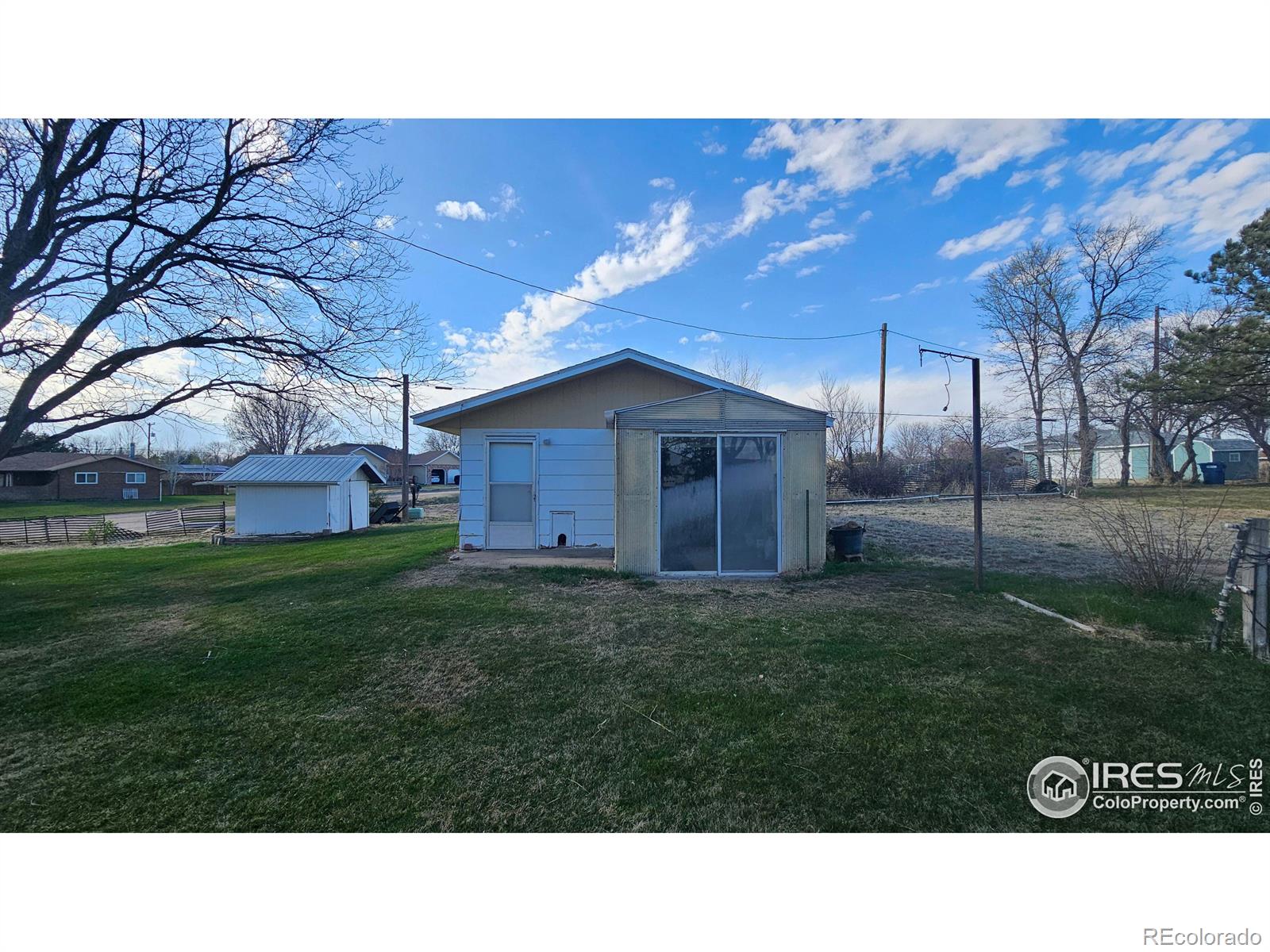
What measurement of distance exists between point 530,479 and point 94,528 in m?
18.5

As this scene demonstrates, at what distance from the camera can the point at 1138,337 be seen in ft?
73.4

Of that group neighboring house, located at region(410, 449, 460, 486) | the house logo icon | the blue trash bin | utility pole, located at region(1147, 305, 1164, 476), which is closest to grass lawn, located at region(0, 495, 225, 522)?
neighboring house, located at region(410, 449, 460, 486)

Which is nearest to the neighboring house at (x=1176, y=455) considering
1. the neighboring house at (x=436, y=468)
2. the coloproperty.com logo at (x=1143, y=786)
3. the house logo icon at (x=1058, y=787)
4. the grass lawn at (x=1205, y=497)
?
the grass lawn at (x=1205, y=497)

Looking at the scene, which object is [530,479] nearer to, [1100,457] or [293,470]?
[293,470]

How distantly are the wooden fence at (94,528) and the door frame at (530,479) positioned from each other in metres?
12.1

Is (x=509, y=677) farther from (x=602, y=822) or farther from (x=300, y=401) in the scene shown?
(x=300, y=401)

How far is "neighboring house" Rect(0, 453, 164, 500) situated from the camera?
110 ft

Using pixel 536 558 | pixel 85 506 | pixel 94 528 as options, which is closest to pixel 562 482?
pixel 536 558

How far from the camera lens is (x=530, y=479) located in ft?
28.4

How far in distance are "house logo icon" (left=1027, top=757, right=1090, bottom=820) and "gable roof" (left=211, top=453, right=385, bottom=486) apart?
1705 centimetres

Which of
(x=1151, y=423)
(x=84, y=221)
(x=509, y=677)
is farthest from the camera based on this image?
(x=1151, y=423)

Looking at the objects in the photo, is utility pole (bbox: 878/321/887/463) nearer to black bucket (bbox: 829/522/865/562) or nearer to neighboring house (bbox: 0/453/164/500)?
black bucket (bbox: 829/522/865/562)

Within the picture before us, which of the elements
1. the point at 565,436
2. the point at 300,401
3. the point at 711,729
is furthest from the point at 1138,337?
the point at 300,401

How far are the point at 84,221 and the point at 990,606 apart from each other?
13231 mm
